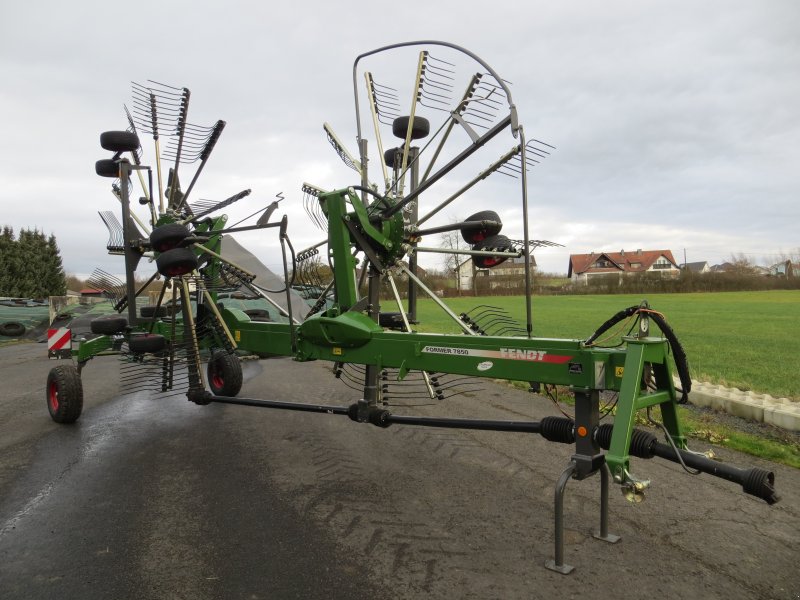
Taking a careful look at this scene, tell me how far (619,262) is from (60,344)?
105662 millimetres

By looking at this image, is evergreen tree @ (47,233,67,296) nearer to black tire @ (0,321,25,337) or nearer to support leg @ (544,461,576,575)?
black tire @ (0,321,25,337)

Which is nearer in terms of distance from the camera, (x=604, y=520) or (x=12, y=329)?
(x=604, y=520)

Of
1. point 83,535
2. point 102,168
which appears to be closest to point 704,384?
point 83,535

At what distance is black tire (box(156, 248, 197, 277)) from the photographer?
17.7 ft

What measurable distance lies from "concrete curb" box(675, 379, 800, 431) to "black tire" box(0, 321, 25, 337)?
23075 millimetres

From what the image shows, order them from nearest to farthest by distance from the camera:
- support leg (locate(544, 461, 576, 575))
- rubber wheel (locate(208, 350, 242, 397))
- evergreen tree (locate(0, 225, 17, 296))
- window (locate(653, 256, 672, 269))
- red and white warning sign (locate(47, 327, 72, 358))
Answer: support leg (locate(544, 461, 576, 575)), rubber wheel (locate(208, 350, 242, 397)), red and white warning sign (locate(47, 327, 72, 358)), evergreen tree (locate(0, 225, 17, 296)), window (locate(653, 256, 672, 269))

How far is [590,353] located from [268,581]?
2.33 m

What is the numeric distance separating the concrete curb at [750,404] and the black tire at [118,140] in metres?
7.88

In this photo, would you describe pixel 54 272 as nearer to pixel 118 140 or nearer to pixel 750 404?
pixel 118 140

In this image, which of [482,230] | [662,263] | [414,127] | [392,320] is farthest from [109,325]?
[662,263]

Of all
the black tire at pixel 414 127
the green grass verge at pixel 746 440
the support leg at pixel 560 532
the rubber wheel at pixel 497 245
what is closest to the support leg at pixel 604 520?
the support leg at pixel 560 532

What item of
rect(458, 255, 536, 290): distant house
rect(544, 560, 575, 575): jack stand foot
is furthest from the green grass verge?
rect(544, 560, 575, 575): jack stand foot

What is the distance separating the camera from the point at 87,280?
7926 millimetres

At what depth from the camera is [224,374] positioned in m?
7.84
